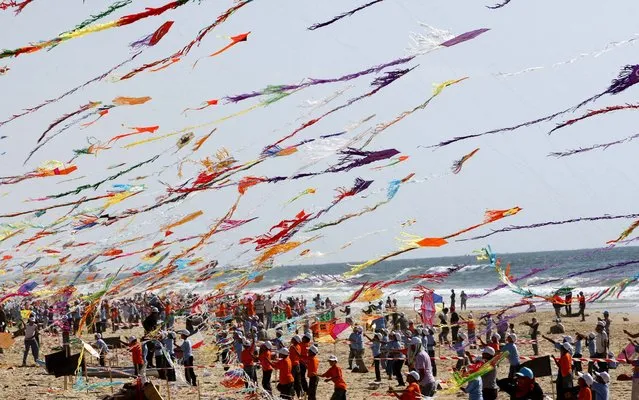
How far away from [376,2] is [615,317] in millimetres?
34222

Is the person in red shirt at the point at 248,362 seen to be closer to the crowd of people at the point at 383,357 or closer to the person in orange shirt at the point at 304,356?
the crowd of people at the point at 383,357

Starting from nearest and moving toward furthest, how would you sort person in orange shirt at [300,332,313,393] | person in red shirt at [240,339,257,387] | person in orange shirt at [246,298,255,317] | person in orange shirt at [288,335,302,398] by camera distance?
person in orange shirt at [288,335,302,398] < person in orange shirt at [300,332,313,393] < person in red shirt at [240,339,257,387] < person in orange shirt at [246,298,255,317]

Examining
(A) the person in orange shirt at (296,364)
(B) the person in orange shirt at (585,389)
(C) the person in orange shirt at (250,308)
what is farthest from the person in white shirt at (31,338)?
(B) the person in orange shirt at (585,389)

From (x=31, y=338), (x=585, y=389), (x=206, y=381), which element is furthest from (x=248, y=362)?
(x=31, y=338)

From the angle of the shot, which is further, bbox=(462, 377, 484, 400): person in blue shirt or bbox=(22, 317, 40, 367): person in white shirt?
bbox=(22, 317, 40, 367): person in white shirt

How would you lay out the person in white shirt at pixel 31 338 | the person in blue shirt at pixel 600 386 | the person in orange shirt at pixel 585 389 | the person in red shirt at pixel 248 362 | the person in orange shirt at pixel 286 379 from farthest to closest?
the person in white shirt at pixel 31 338 → the person in red shirt at pixel 248 362 → the person in orange shirt at pixel 286 379 → the person in blue shirt at pixel 600 386 → the person in orange shirt at pixel 585 389

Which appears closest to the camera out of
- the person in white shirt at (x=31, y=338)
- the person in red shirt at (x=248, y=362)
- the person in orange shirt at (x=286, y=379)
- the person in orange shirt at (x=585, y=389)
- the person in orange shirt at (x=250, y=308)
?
the person in orange shirt at (x=585, y=389)

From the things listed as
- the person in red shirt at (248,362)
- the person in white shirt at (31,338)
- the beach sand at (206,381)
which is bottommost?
the beach sand at (206,381)

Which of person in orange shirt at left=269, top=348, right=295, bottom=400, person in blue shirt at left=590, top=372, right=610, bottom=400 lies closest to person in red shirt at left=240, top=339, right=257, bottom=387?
person in orange shirt at left=269, top=348, right=295, bottom=400

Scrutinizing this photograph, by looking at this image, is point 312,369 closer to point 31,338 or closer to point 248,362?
point 248,362

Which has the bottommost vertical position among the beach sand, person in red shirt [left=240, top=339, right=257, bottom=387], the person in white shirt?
the beach sand

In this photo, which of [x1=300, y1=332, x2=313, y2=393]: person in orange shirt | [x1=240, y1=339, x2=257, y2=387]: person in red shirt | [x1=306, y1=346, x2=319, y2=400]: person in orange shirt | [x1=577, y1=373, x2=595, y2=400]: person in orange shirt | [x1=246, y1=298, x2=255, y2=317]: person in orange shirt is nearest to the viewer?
[x1=577, y1=373, x2=595, y2=400]: person in orange shirt

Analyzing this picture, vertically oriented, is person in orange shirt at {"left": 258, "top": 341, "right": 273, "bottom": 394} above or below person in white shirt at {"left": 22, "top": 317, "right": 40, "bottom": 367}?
below

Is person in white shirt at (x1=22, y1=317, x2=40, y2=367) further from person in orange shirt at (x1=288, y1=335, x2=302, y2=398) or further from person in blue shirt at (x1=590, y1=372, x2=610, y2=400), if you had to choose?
person in blue shirt at (x1=590, y1=372, x2=610, y2=400)
